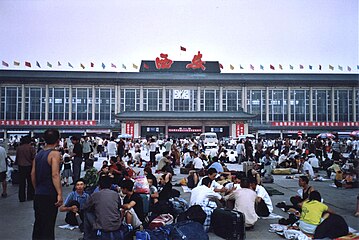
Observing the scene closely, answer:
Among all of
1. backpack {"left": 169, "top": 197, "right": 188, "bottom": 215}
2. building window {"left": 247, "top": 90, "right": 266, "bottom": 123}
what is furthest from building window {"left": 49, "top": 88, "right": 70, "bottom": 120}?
backpack {"left": 169, "top": 197, "right": 188, "bottom": 215}

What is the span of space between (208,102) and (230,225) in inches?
1960

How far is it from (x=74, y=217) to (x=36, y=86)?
1990 inches

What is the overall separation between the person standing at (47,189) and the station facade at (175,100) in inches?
1850

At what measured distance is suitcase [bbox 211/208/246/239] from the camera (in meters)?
6.56

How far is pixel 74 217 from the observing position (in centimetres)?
736

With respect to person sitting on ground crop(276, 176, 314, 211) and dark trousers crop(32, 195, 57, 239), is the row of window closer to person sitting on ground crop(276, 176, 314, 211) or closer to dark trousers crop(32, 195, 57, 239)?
person sitting on ground crop(276, 176, 314, 211)

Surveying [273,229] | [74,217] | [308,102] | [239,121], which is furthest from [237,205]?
[308,102]

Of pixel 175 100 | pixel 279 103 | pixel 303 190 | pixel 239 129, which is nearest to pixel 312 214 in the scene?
pixel 303 190

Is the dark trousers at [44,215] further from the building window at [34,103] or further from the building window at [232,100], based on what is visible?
the building window at [34,103]

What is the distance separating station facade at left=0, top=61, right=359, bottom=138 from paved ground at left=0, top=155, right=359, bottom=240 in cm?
3982

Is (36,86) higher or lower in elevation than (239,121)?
higher

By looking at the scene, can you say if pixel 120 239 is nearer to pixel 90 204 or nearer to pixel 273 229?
pixel 90 204

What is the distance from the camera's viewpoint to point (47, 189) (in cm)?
510

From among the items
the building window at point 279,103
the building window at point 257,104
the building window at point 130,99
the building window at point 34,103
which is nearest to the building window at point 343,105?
the building window at point 279,103
